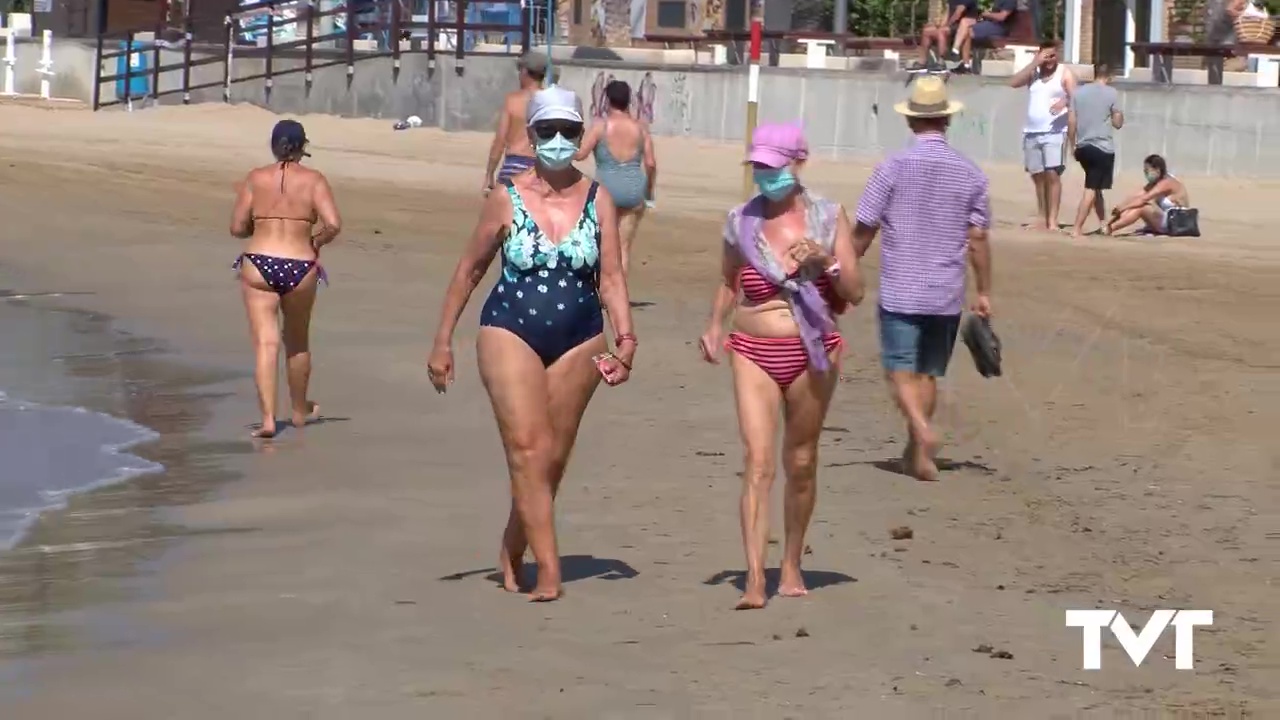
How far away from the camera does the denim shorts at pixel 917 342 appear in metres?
10.6

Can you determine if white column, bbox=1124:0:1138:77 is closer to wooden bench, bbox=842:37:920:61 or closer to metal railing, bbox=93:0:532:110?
wooden bench, bbox=842:37:920:61

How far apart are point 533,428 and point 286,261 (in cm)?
418

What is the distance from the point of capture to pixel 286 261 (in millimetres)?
11859

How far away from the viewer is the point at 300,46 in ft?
121

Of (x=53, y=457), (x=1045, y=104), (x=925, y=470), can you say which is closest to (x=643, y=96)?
(x=1045, y=104)

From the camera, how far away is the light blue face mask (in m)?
7.95

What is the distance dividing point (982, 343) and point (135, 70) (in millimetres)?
28596

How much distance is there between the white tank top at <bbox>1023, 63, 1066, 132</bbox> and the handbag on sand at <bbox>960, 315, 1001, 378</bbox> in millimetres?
10729

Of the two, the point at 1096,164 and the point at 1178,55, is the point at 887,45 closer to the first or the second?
the point at 1178,55

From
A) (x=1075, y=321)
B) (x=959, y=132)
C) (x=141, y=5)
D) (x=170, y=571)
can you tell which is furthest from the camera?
(x=141, y=5)

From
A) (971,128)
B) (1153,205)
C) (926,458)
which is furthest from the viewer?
(971,128)

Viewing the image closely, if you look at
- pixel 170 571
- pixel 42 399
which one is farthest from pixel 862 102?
pixel 170 571

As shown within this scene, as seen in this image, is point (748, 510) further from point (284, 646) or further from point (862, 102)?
point (862, 102)

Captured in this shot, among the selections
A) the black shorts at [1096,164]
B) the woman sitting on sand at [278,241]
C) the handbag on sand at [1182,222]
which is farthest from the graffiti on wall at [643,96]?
the woman sitting on sand at [278,241]
